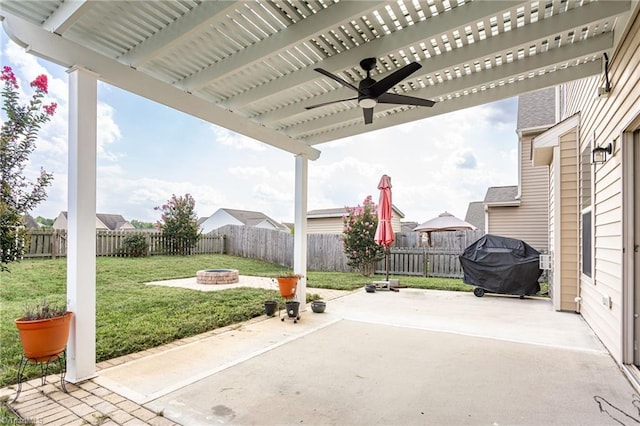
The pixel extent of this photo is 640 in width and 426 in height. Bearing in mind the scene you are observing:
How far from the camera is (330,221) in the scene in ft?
60.4

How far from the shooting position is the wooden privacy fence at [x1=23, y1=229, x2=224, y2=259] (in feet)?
32.1

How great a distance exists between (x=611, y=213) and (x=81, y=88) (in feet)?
17.3

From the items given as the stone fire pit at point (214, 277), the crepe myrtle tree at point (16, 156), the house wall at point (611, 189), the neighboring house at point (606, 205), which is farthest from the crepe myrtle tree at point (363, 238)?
the crepe myrtle tree at point (16, 156)

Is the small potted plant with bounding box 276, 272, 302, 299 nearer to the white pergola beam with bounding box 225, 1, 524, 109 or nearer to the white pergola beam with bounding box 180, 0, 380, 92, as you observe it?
the white pergola beam with bounding box 225, 1, 524, 109

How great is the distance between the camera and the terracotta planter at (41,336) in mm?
2609

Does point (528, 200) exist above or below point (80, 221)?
above

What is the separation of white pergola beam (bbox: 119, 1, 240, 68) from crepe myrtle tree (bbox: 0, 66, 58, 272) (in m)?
0.78

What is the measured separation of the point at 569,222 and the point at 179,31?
636 centimetres

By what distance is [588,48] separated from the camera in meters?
3.46

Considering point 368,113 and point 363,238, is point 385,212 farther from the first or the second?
point 368,113

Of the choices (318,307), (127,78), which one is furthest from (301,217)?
(127,78)

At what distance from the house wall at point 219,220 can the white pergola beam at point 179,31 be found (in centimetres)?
2432

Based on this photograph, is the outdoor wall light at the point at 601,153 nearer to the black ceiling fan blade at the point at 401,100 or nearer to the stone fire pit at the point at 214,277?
the black ceiling fan blade at the point at 401,100


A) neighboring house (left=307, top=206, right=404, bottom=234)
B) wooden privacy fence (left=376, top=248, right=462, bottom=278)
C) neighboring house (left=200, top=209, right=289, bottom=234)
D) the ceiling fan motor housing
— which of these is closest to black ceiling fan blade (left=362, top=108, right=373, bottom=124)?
the ceiling fan motor housing
